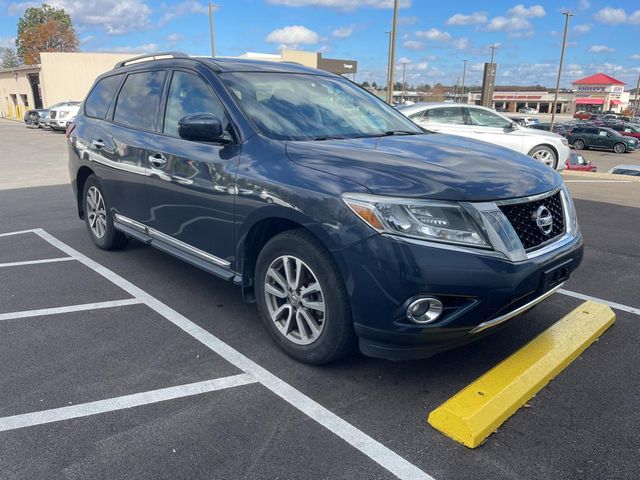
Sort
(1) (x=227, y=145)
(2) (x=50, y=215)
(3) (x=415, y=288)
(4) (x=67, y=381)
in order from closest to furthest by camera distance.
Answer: (3) (x=415, y=288)
(4) (x=67, y=381)
(1) (x=227, y=145)
(2) (x=50, y=215)

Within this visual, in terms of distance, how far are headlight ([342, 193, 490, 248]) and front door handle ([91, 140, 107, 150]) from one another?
10.8ft

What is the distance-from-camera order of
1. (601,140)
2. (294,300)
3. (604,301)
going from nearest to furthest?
1. (294,300)
2. (604,301)
3. (601,140)

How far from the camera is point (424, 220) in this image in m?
2.67

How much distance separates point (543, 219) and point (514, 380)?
0.90 m

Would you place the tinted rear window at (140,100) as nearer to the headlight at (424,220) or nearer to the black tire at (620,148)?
the headlight at (424,220)

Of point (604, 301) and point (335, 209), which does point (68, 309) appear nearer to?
point (335, 209)

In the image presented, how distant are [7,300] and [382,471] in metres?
3.50

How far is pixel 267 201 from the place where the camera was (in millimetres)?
3164

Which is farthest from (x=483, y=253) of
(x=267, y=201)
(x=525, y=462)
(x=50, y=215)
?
(x=50, y=215)

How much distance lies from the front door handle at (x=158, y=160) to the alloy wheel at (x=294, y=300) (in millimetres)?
1352

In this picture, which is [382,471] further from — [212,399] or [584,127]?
[584,127]

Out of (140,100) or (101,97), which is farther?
(101,97)

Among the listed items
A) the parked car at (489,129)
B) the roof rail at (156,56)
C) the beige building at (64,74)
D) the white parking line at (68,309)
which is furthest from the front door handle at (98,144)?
the beige building at (64,74)

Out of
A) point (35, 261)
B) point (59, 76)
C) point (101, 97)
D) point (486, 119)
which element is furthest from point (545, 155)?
point (59, 76)
